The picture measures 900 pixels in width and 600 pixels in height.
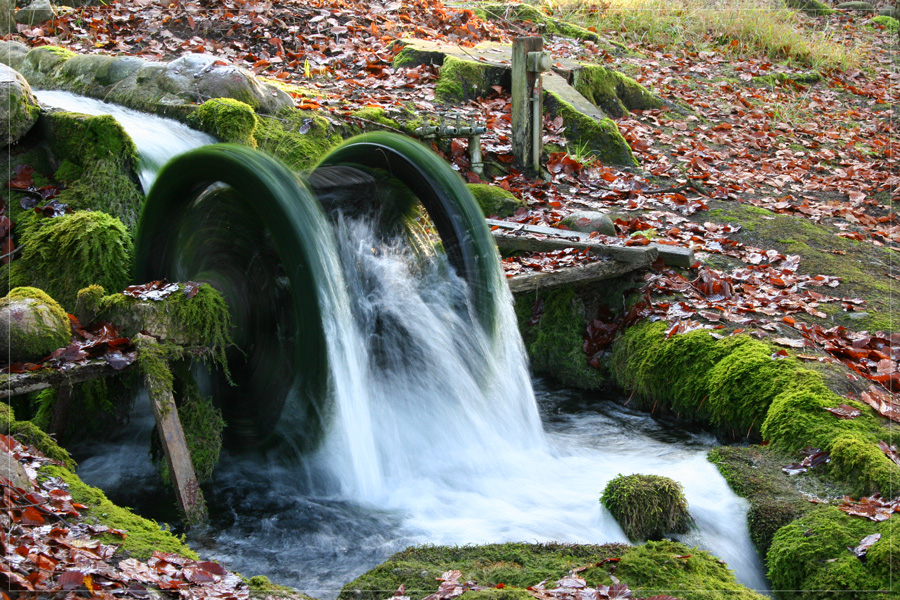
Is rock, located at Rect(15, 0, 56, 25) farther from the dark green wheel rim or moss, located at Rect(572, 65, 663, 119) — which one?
moss, located at Rect(572, 65, 663, 119)

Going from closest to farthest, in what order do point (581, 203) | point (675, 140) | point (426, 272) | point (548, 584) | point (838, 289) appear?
1. point (548, 584)
2. point (426, 272)
3. point (838, 289)
4. point (581, 203)
5. point (675, 140)

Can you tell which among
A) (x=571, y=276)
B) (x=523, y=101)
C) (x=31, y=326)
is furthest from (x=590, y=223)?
(x=31, y=326)

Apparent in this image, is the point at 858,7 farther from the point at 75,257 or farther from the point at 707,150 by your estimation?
the point at 75,257

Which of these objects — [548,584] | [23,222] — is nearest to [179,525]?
[548,584]

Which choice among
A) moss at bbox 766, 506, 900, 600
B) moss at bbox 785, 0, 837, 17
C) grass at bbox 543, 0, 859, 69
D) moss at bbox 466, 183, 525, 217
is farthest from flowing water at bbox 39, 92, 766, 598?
moss at bbox 785, 0, 837, 17

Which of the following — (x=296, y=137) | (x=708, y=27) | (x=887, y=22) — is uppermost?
(x=887, y=22)

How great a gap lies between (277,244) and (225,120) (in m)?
2.91

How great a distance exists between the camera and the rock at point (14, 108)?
6.26 metres

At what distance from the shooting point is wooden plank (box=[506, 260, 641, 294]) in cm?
611

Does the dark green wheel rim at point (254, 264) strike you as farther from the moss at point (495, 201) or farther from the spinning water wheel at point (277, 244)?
the moss at point (495, 201)

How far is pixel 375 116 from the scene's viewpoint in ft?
28.0

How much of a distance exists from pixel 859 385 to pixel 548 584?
9.84ft

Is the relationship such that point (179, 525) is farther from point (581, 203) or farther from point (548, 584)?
point (581, 203)

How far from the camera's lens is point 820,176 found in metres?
10.6
